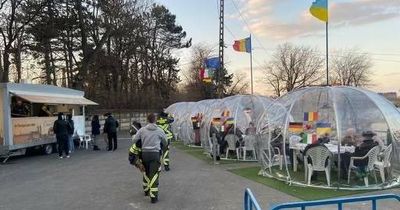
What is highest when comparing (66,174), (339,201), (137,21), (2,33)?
(137,21)

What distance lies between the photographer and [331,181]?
12.2 metres

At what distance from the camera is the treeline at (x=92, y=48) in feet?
109

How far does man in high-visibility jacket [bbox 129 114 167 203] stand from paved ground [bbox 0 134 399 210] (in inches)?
15.8

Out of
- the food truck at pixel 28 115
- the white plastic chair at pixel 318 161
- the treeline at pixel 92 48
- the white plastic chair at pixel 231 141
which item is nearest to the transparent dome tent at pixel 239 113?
the white plastic chair at pixel 231 141

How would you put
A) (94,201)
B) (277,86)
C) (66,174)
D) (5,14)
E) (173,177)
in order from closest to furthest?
(94,201)
(173,177)
(66,174)
(5,14)
(277,86)

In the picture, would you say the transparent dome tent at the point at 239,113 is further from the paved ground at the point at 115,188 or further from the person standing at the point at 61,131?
the person standing at the point at 61,131

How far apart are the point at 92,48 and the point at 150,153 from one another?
1287 inches

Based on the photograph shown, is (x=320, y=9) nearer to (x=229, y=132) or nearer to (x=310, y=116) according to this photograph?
(x=229, y=132)

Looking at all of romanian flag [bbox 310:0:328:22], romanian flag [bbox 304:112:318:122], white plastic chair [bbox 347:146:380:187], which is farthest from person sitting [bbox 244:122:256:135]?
white plastic chair [bbox 347:146:380:187]

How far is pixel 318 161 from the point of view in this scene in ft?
40.7

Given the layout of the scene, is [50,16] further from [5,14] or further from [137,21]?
[137,21]

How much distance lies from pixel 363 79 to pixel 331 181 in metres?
79.2

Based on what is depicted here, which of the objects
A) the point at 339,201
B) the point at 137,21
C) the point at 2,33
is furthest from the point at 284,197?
the point at 137,21

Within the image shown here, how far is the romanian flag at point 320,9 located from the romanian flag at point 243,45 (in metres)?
15.1
